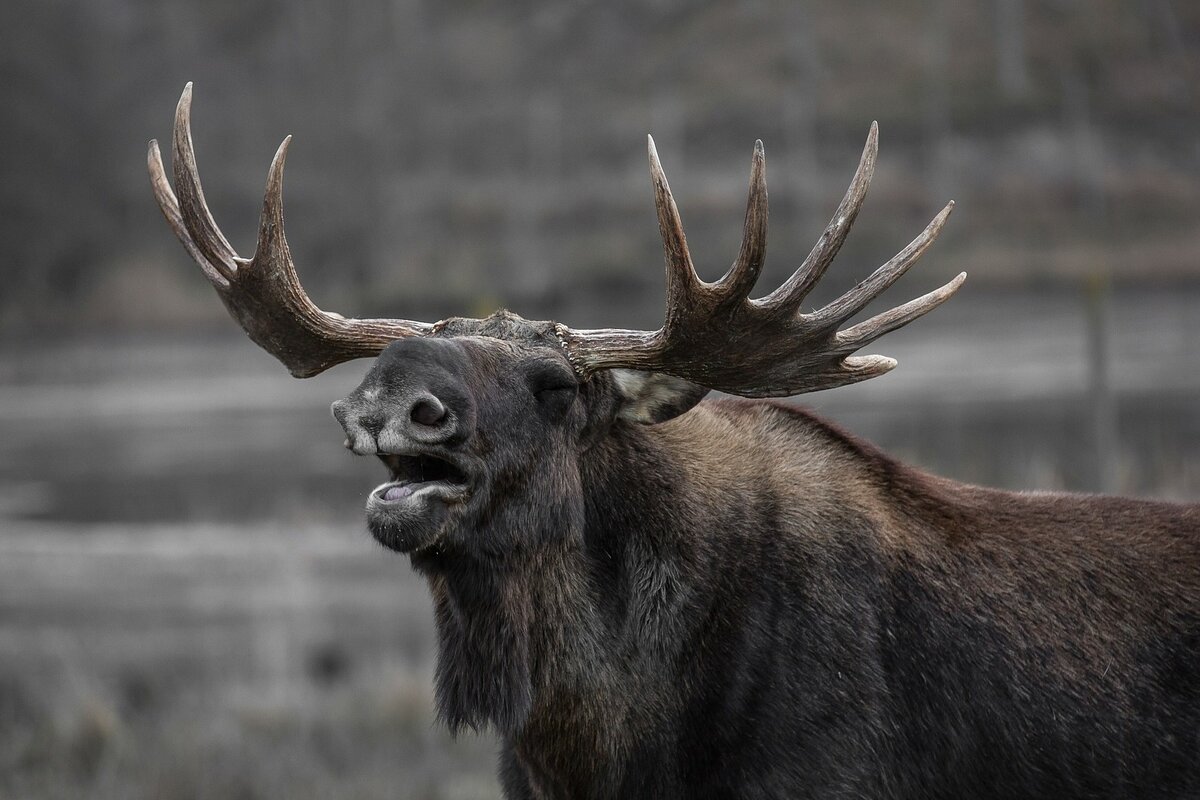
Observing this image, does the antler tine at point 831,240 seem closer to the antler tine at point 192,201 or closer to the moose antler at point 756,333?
the moose antler at point 756,333

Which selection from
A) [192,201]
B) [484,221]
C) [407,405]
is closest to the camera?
[407,405]

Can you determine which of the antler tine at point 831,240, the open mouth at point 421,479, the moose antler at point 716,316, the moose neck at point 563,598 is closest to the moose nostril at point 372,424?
the open mouth at point 421,479

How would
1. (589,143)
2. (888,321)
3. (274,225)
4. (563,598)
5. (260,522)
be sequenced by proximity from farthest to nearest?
(589,143)
(260,522)
(274,225)
(888,321)
(563,598)

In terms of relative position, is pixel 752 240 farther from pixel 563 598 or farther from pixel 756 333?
pixel 563 598

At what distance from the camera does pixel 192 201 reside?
5.02 meters

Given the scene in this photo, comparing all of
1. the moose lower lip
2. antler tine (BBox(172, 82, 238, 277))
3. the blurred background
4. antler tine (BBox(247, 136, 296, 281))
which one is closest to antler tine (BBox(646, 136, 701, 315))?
the moose lower lip

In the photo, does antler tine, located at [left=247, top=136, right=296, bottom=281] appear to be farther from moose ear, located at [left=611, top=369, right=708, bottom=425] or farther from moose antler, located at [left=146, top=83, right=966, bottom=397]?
moose ear, located at [left=611, top=369, right=708, bottom=425]

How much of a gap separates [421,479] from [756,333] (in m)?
1.12

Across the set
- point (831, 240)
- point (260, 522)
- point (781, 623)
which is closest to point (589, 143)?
point (260, 522)

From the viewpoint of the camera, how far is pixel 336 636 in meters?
12.5

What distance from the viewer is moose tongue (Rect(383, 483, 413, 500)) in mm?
4172

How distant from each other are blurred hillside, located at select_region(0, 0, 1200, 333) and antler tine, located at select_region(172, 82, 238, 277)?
2030 cm

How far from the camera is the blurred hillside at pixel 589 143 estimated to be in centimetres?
2800

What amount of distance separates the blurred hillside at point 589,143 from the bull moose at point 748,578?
67.4 feet
